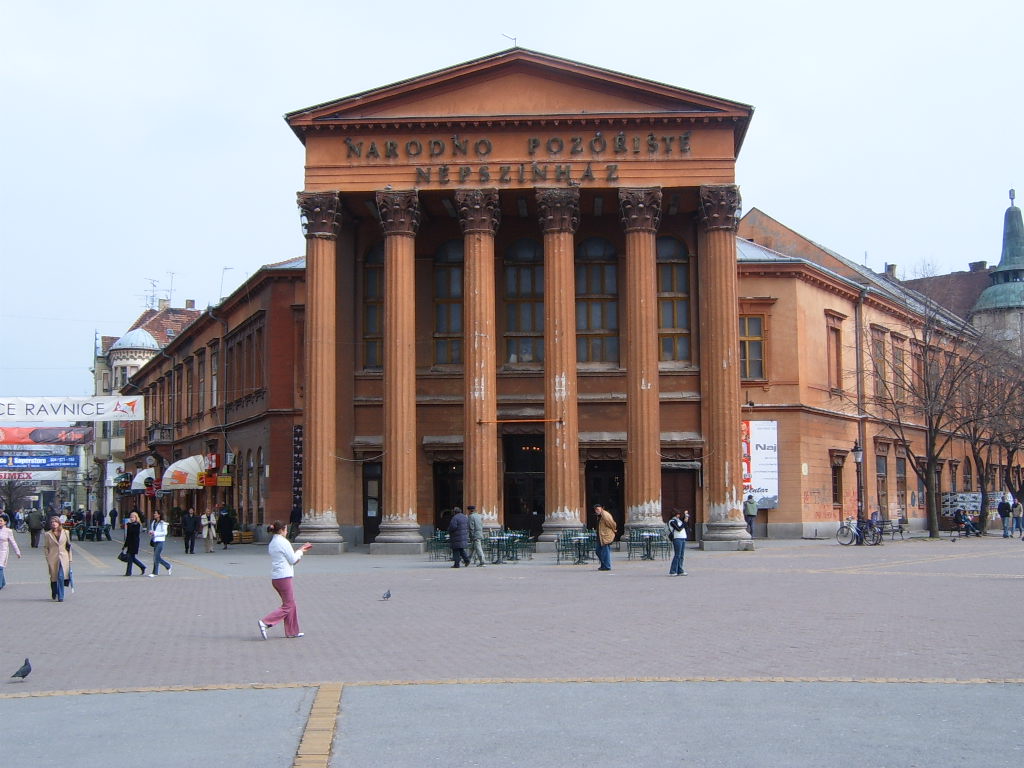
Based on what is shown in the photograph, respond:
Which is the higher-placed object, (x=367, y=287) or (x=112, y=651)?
(x=367, y=287)

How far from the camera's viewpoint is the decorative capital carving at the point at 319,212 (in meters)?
36.5

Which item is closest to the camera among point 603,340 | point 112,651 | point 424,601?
point 112,651

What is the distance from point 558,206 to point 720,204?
5.04 metres

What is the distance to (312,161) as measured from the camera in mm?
36969

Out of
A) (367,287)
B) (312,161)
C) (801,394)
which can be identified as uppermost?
(312,161)

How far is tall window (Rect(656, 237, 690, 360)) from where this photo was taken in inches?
1570

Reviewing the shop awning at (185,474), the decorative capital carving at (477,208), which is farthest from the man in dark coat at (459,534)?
the shop awning at (185,474)

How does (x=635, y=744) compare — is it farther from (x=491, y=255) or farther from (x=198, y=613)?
(x=491, y=255)

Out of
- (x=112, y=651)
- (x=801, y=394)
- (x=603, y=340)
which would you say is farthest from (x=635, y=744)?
(x=801, y=394)

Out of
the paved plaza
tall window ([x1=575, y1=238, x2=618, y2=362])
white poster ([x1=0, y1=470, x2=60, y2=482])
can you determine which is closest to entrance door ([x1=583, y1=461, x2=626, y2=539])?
tall window ([x1=575, y1=238, x2=618, y2=362])

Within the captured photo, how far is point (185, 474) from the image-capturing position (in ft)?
176

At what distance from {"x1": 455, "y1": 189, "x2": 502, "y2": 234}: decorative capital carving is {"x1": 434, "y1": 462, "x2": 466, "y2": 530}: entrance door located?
26.9 feet

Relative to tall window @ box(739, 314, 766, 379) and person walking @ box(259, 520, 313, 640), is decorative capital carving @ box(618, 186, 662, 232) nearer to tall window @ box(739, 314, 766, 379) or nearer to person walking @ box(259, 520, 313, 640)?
tall window @ box(739, 314, 766, 379)

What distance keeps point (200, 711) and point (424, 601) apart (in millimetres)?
10507
